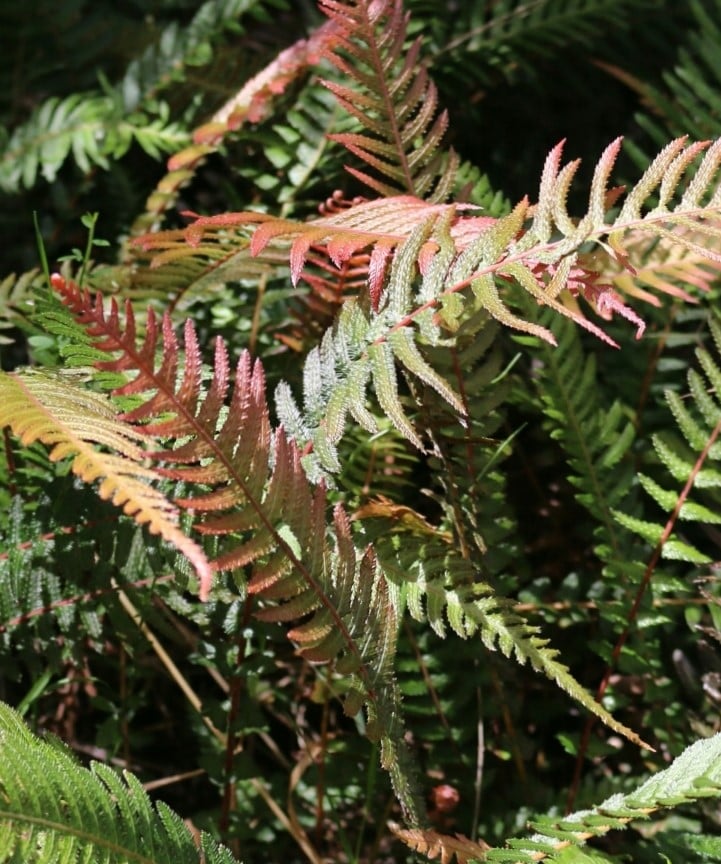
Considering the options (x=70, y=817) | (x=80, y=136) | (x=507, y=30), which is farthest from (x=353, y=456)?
(x=507, y=30)

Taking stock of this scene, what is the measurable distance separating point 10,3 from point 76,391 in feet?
3.94

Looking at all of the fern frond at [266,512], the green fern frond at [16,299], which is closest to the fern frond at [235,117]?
the green fern frond at [16,299]

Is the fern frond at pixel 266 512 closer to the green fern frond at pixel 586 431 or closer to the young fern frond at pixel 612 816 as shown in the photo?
the young fern frond at pixel 612 816

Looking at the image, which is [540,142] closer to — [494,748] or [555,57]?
[555,57]

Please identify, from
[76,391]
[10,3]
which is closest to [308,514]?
[76,391]

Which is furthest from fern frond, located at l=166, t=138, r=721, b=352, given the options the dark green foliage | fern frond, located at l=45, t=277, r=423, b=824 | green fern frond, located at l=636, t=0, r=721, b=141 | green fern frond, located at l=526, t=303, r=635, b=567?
green fern frond, located at l=636, t=0, r=721, b=141

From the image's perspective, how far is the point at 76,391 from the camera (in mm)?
1046

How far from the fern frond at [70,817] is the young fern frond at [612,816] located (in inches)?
9.2

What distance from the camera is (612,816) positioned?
951 mm

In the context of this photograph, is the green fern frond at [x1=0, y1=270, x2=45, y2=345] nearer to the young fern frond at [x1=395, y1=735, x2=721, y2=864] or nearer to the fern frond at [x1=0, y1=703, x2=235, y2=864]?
the fern frond at [x1=0, y1=703, x2=235, y2=864]

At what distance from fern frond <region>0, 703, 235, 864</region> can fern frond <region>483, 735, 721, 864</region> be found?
0.28m

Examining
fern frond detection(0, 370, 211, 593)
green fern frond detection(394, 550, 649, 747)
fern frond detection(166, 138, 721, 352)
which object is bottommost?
green fern frond detection(394, 550, 649, 747)

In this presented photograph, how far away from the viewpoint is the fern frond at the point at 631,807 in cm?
89

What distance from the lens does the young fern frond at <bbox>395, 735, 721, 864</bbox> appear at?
0.90 meters
